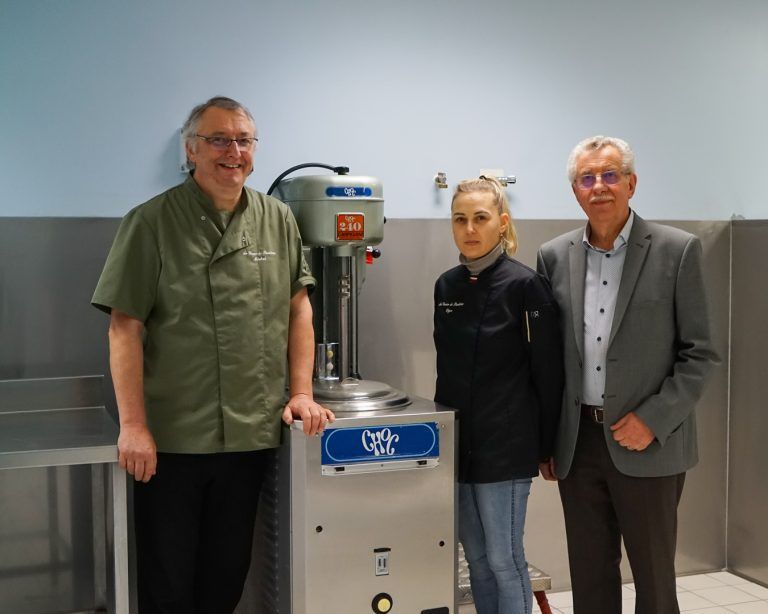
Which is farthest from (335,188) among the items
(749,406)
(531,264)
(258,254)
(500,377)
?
(749,406)

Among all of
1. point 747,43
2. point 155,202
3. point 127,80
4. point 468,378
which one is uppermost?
point 747,43

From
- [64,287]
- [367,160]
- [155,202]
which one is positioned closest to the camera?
[155,202]

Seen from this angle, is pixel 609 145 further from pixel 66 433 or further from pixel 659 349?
pixel 66 433

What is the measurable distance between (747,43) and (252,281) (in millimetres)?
2628

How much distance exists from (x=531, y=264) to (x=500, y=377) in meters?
1.18

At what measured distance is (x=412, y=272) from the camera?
Result: 344 cm

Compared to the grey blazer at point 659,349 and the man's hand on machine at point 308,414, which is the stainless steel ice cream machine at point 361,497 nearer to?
the man's hand on machine at point 308,414

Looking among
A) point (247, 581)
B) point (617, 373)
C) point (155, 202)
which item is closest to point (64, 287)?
point (155, 202)

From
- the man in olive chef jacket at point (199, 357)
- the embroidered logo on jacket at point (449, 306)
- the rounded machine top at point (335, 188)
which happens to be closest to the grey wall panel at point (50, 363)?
the man in olive chef jacket at point (199, 357)

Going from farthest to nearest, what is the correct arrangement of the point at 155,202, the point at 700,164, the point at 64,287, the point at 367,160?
the point at 700,164 < the point at 367,160 < the point at 64,287 < the point at 155,202

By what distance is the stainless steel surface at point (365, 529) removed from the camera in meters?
2.47

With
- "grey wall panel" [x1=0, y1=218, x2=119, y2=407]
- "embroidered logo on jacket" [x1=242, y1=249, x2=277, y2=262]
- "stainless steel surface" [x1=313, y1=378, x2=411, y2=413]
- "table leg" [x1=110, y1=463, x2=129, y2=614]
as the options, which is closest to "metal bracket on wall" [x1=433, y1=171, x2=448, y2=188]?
"stainless steel surface" [x1=313, y1=378, x2=411, y2=413]

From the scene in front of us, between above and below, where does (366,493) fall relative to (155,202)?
below

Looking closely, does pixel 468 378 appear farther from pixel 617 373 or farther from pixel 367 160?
pixel 367 160
